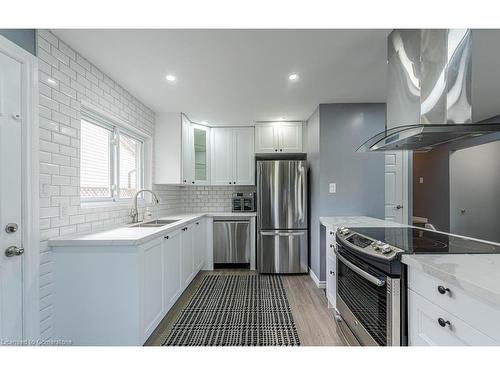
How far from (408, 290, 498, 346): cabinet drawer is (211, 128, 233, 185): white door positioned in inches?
120

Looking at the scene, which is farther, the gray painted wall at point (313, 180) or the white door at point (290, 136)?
the white door at point (290, 136)

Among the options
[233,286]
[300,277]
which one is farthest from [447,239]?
[233,286]

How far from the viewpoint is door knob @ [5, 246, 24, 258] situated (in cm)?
125

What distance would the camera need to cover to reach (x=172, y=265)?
2180mm

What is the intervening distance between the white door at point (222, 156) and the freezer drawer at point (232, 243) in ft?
2.55

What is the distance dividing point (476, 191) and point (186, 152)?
4.04 meters

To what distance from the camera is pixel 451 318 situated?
2.80ft

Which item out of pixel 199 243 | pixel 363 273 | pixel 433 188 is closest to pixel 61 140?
pixel 199 243

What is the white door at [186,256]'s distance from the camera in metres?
2.50

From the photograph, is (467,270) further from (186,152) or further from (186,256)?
(186,152)

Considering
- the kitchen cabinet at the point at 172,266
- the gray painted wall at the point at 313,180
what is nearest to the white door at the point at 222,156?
the gray painted wall at the point at 313,180

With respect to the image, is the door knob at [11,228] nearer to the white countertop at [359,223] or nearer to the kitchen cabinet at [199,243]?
the kitchen cabinet at [199,243]

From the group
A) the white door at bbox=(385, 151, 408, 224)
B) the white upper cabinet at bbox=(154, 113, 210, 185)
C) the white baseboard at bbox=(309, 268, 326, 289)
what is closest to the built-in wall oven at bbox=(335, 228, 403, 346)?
the white baseboard at bbox=(309, 268, 326, 289)

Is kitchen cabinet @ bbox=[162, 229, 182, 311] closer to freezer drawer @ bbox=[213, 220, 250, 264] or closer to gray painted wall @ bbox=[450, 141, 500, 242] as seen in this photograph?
freezer drawer @ bbox=[213, 220, 250, 264]
